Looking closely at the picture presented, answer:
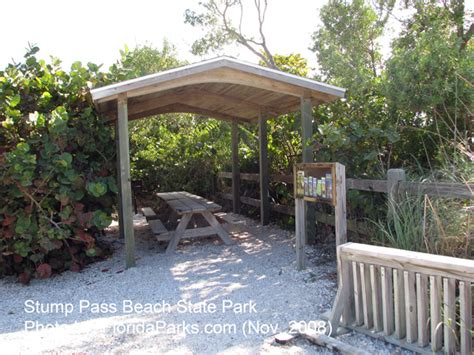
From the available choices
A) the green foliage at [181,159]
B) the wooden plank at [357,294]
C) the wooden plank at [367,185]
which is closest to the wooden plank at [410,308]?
the wooden plank at [357,294]

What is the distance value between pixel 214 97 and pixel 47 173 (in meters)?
3.26

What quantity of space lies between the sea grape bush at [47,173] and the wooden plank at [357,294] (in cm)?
328

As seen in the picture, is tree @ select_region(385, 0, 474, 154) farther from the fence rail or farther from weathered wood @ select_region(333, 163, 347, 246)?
weathered wood @ select_region(333, 163, 347, 246)

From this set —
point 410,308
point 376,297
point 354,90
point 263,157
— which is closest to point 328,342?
point 376,297

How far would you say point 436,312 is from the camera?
262 cm

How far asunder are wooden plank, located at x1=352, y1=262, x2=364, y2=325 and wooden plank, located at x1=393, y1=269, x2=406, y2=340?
1.04ft

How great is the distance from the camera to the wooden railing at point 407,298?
251cm

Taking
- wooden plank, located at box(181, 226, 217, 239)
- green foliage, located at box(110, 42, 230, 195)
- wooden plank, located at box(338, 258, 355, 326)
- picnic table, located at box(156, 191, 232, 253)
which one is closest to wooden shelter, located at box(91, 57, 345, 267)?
picnic table, located at box(156, 191, 232, 253)

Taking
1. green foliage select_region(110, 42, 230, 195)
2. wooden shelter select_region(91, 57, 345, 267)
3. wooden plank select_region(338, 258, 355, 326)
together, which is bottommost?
wooden plank select_region(338, 258, 355, 326)

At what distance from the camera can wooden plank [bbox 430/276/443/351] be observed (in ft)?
8.46

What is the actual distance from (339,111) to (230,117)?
277cm

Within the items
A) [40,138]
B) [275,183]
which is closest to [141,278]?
[40,138]

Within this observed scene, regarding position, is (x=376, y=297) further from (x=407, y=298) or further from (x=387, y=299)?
(x=407, y=298)

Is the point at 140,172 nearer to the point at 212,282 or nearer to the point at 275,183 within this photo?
the point at 275,183
